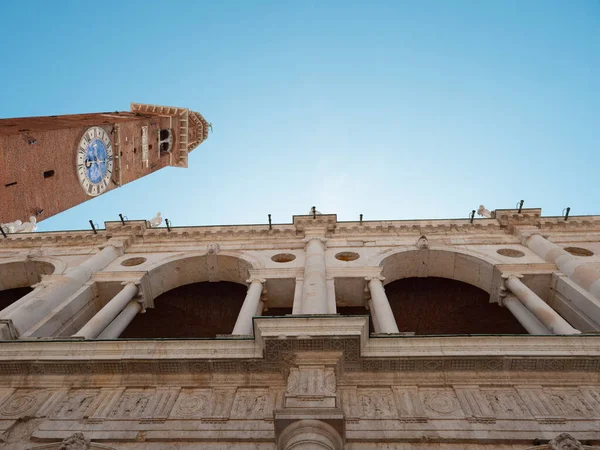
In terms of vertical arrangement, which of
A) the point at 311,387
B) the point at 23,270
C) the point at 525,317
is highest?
the point at 23,270

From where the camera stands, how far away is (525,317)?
573 inches

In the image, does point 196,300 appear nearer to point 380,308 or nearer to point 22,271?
point 22,271

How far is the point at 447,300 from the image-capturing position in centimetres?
1981

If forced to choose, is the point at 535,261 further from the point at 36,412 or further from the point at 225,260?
the point at 36,412

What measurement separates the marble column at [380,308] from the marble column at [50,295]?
9.79 meters

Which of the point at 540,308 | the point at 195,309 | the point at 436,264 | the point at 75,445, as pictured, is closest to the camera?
the point at 75,445

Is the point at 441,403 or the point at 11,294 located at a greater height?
the point at 441,403

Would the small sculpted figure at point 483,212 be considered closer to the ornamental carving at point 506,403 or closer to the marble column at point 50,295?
the ornamental carving at point 506,403

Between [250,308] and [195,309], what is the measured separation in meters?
6.40

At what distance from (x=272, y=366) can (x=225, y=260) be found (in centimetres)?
889

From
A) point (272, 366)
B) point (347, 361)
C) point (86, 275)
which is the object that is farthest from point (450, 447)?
point (86, 275)

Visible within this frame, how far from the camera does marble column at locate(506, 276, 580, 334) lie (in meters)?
12.8

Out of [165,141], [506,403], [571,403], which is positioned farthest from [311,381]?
[165,141]

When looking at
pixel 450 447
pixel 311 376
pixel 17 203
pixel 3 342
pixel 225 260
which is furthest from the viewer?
pixel 17 203
